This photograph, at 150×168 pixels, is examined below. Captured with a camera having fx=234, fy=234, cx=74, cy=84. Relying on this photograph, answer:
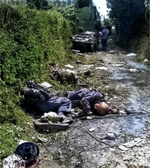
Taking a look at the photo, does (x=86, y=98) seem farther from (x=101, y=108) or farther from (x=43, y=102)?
(x=43, y=102)

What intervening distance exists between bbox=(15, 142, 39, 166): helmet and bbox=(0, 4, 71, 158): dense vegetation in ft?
0.56

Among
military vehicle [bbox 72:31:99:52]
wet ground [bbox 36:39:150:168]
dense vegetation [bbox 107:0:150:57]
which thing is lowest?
wet ground [bbox 36:39:150:168]

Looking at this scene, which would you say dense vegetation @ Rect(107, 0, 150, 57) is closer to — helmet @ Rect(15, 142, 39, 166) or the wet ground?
the wet ground

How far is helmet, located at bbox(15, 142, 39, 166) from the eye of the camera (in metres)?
3.04

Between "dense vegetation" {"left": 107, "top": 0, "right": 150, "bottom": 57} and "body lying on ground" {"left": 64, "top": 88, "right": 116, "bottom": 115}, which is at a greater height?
"dense vegetation" {"left": 107, "top": 0, "right": 150, "bottom": 57}

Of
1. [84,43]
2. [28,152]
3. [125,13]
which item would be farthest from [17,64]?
[125,13]

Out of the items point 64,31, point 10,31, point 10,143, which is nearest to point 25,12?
point 10,31

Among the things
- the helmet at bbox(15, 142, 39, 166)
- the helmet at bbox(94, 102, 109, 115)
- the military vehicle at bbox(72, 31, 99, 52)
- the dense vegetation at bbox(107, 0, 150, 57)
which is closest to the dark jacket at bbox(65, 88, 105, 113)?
the helmet at bbox(94, 102, 109, 115)

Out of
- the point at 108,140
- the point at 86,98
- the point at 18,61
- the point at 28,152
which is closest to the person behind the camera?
the point at 28,152

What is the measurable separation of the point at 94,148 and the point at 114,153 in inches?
12.6

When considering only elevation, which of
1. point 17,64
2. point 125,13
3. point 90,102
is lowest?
point 90,102

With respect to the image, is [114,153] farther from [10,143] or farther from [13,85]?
[13,85]

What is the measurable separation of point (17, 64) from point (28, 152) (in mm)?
2509

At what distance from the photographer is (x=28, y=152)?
3082 mm
